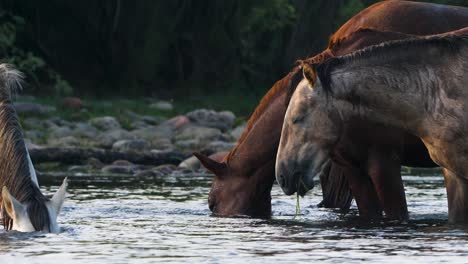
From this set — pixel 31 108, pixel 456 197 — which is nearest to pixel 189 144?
pixel 31 108

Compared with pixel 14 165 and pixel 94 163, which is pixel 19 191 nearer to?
pixel 14 165

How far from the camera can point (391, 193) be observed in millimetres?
10977

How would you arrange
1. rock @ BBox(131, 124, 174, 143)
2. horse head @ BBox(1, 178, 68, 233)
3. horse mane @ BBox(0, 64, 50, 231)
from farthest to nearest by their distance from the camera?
1. rock @ BBox(131, 124, 174, 143)
2. horse mane @ BBox(0, 64, 50, 231)
3. horse head @ BBox(1, 178, 68, 233)

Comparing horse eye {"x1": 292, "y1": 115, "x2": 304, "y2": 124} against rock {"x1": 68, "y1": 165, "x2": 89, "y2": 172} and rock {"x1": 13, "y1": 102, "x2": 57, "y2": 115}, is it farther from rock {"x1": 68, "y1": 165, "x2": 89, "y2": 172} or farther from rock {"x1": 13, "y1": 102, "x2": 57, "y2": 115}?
rock {"x1": 13, "y1": 102, "x2": 57, "y2": 115}

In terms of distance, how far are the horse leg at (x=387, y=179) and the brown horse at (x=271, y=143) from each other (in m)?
0.37

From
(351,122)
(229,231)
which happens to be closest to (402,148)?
(351,122)

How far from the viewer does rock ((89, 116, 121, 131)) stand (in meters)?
26.0

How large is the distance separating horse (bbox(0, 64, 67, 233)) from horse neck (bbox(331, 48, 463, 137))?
2245 mm

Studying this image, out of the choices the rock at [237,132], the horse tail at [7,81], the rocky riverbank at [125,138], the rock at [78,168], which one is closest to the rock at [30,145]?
the rocky riverbank at [125,138]

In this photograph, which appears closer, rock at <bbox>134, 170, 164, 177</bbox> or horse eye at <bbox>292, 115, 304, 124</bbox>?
horse eye at <bbox>292, 115, 304, 124</bbox>

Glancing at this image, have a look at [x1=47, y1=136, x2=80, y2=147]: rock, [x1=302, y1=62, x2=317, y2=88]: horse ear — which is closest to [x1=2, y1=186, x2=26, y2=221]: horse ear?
[x1=302, y1=62, x2=317, y2=88]: horse ear

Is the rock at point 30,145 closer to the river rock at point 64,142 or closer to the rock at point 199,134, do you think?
the river rock at point 64,142

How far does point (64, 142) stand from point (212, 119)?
5907 millimetres

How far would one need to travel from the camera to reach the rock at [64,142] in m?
22.7
